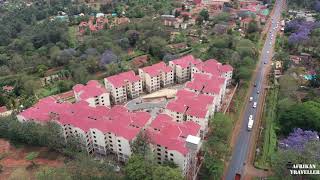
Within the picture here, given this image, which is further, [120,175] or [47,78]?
[47,78]

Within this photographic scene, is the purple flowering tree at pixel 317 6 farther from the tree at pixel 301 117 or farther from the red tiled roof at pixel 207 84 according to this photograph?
the red tiled roof at pixel 207 84

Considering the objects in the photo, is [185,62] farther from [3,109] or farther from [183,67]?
[3,109]

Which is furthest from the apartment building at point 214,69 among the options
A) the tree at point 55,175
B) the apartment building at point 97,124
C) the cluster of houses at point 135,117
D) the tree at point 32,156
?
the tree at point 55,175

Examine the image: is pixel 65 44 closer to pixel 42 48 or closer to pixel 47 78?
pixel 42 48

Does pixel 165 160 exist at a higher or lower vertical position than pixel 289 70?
lower

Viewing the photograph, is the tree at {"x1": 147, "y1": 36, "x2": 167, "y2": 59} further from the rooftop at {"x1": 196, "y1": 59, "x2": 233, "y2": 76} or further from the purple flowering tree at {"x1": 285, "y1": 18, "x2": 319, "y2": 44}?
the purple flowering tree at {"x1": 285, "y1": 18, "x2": 319, "y2": 44}

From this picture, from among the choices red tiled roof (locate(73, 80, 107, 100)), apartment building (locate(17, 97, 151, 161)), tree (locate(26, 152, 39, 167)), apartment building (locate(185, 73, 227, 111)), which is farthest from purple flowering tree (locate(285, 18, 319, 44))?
tree (locate(26, 152, 39, 167))

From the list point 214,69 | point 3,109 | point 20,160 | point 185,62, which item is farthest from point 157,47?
point 20,160

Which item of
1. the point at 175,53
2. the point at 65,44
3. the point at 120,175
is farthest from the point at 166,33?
the point at 120,175
